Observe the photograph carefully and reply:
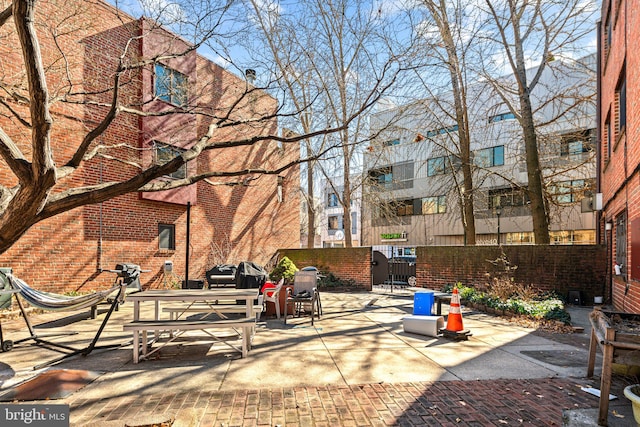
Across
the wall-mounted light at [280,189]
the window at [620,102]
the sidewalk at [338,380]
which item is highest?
the window at [620,102]

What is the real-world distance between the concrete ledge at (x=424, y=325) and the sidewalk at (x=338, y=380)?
0.44ft

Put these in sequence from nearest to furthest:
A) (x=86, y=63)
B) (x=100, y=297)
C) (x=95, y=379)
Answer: (x=95, y=379) → (x=100, y=297) → (x=86, y=63)

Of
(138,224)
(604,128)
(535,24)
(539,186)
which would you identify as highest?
(535,24)

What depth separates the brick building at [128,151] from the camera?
9.48 metres

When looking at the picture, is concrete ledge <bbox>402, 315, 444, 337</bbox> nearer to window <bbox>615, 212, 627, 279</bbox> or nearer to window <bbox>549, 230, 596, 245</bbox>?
window <bbox>615, 212, 627, 279</bbox>

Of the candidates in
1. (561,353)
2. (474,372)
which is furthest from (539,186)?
(474,372)

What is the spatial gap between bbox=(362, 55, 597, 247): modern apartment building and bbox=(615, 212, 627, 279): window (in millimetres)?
5137

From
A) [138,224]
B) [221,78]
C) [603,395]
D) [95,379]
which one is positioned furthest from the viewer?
[221,78]

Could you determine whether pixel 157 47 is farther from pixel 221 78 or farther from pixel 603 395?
pixel 603 395

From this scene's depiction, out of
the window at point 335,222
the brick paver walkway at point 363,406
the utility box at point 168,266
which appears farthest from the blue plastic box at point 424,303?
the window at point 335,222

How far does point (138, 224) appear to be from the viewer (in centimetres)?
1249

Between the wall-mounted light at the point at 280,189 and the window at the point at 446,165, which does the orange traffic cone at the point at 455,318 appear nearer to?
the window at the point at 446,165

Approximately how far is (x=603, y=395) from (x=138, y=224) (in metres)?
12.6

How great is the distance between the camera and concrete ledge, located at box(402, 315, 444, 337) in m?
6.59
